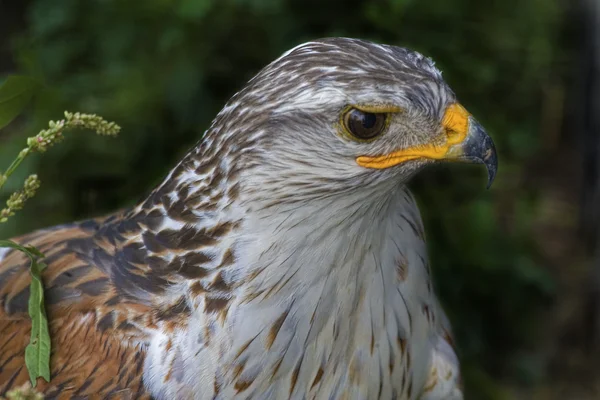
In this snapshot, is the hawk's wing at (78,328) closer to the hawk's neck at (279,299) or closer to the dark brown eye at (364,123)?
the hawk's neck at (279,299)

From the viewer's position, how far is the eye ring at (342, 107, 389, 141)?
7.49ft

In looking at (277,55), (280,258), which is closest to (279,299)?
(280,258)

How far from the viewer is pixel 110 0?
4.43 metres

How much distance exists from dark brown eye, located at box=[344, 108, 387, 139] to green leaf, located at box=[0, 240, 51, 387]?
0.95 meters

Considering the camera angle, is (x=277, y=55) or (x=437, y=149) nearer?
(x=437, y=149)

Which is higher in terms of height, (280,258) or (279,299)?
(280,258)

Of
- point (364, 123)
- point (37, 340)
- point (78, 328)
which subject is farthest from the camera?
point (78, 328)

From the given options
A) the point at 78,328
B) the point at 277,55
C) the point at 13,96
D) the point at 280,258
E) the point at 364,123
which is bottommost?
the point at 78,328

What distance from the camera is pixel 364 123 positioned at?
2.29 m

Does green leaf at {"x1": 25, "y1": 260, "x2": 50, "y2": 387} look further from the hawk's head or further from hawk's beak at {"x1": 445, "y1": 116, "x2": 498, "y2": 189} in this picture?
hawk's beak at {"x1": 445, "y1": 116, "x2": 498, "y2": 189}

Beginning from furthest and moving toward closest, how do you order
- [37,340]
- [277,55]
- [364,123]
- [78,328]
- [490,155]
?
[277,55]
[78,328]
[37,340]
[490,155]
[364,123]

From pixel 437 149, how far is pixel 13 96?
117 cm

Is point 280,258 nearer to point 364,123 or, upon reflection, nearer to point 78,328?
point 364,123

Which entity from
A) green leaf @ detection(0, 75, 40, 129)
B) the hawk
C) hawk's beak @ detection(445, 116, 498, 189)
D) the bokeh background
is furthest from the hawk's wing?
the bokeh background
